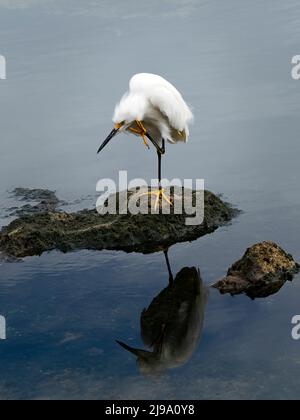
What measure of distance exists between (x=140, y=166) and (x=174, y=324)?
419 centimetres

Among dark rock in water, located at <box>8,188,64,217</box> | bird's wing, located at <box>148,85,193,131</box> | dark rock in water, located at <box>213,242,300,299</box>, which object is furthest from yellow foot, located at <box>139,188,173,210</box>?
dark rock in water, located at <box>213,242,300,299</box>

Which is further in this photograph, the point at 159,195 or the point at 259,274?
the point at 159,195

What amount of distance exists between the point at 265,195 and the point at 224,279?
250 cm

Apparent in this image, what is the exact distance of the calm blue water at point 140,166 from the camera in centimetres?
529

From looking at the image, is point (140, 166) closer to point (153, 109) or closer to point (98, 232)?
point (153, 109)

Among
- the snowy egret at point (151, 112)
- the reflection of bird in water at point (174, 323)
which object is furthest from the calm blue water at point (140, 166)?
the snowy egret at point (151, 112)

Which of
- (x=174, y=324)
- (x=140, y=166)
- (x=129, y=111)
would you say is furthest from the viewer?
(x=140, y=166)

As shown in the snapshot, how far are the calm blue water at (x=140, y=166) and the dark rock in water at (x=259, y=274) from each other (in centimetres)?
14

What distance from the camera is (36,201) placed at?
9211 millimetres

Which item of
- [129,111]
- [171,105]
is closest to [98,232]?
[129,111]

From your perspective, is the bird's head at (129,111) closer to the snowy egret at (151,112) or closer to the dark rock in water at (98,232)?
the snowy egret at (151,112)

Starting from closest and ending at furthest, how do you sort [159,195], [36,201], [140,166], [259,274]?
1. [259,274]
2. [159,195]
3. [36,201]
4. [140,166]

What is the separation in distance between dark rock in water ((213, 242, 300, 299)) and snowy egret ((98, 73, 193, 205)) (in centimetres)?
184

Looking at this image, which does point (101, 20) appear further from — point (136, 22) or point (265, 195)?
point (265, 195)
